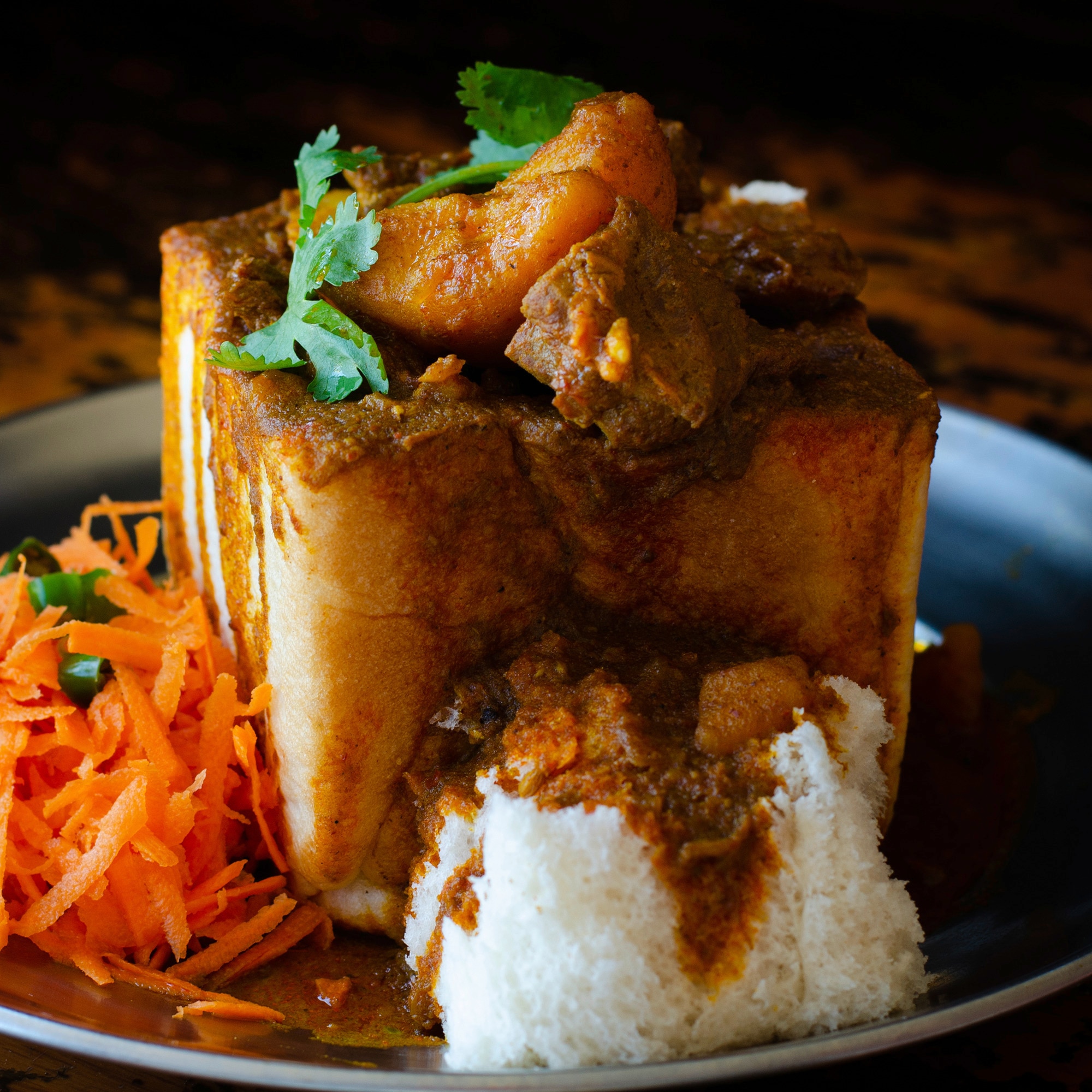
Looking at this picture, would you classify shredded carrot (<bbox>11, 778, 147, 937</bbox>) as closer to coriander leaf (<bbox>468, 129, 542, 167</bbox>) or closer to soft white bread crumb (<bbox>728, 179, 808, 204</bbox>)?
coriander leaf (<bbox>468, 129, 542, 167</bbox>)

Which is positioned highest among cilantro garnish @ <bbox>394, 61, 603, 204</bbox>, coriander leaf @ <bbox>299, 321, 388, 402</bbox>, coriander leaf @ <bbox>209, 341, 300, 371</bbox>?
cilantro garnish @ <bbox>394, 61, 603, 204</bbox>

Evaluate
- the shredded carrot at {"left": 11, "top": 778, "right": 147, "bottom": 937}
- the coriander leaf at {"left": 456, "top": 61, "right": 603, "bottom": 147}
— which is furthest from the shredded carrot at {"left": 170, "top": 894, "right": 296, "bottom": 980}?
the coriander leaf at {"left": 456, "top": 61, "right": 603, "bottom": 147}

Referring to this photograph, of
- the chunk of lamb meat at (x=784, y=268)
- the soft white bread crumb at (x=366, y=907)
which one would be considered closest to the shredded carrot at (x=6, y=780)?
the soft white bread crumb at (x=366, y=907)

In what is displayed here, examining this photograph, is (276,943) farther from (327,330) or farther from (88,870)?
(327,330)

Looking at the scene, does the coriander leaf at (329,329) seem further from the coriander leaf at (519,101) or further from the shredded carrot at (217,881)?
the shredded carrot at (217,881)

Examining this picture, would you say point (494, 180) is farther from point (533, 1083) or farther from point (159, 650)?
point (533, 1083)

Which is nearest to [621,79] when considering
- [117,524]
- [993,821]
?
[117,524]
